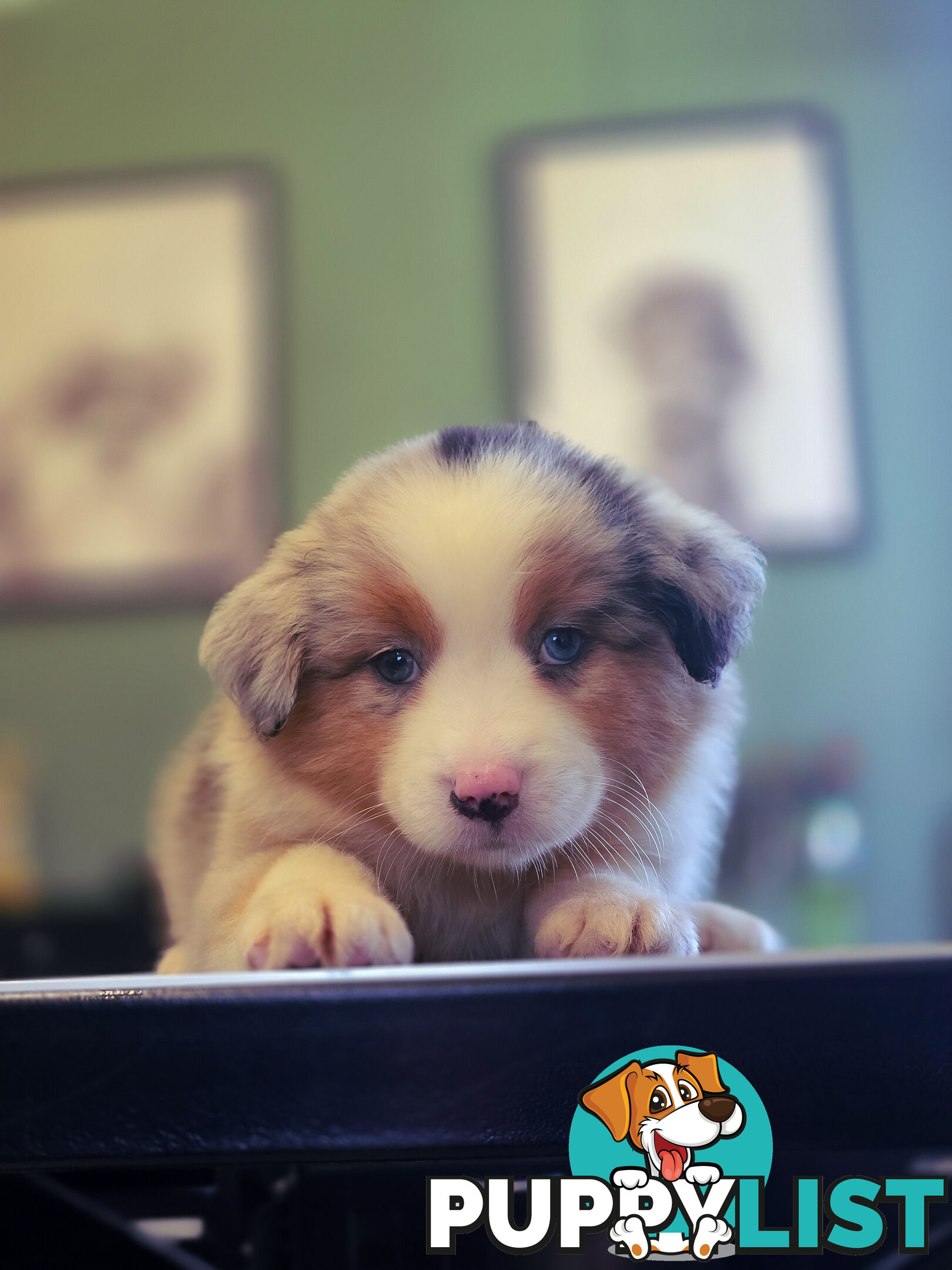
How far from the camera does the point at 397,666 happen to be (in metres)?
0.54

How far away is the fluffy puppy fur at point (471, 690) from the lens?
0.51 metres

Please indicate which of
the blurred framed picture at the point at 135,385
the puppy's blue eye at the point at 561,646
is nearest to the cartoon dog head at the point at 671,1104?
the puppy's blue eye at the point at 561,646

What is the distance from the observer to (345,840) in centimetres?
55

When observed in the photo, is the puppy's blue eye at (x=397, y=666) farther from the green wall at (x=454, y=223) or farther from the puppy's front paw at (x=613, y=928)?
the green wall at (x=454, y=223)

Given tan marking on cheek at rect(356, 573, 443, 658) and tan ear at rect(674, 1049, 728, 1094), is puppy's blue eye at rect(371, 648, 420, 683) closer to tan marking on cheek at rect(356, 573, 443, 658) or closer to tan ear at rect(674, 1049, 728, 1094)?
tan marking on cheek at rect(356, 573, 443, 658)

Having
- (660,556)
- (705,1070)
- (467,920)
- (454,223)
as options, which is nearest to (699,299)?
(454,223)

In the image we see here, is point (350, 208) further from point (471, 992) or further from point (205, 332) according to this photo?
point (471, 992)

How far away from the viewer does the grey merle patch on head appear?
0.55 m

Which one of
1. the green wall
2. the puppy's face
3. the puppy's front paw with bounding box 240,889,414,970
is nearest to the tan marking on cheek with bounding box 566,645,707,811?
the puppy's face

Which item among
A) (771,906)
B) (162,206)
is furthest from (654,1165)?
(162,206)

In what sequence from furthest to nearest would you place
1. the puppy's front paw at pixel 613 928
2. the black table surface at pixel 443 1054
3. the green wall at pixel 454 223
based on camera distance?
1. the green wall at pixel 454 223
2. the puppy's front paw at pixel 613 928
3. the black table surface at pixel 443 1054

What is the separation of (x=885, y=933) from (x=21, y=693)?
6.46ft

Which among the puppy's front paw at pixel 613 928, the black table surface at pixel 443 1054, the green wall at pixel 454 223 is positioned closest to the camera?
the black table surface at pixel 443 1054

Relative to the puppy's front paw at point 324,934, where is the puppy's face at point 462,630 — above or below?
above
